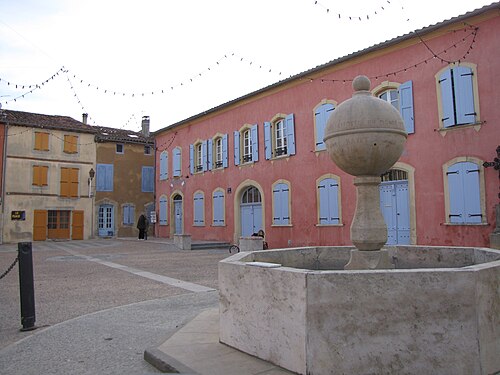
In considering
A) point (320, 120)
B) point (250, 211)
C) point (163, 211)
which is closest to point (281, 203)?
point (250, 211)

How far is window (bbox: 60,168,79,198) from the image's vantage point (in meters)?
25.1

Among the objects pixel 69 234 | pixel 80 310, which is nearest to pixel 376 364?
pixel 80 310

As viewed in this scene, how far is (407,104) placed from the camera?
12.5 meters

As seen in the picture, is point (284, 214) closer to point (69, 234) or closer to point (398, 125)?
point (398, 125)

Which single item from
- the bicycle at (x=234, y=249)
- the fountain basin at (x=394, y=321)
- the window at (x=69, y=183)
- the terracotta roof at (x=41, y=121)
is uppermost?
the terracotta roof at (x=41, y=121)

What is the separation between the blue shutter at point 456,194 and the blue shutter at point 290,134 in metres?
6.02

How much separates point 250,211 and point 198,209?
13.7ft

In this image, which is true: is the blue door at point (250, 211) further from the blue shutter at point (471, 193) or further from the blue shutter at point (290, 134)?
the blue shutter at point (471, 193)

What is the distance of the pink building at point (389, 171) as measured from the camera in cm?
1099

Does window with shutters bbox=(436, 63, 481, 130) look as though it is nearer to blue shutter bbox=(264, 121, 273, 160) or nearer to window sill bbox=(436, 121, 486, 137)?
window sill bbox=(436, 121, 486, 137)

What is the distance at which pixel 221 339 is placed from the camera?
4023 mm

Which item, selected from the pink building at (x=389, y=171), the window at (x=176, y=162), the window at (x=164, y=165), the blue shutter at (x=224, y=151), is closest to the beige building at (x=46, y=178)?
the window at (x=164, y=165)

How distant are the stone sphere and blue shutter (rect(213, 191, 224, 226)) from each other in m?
15.6

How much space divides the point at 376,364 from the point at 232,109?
1730cm
